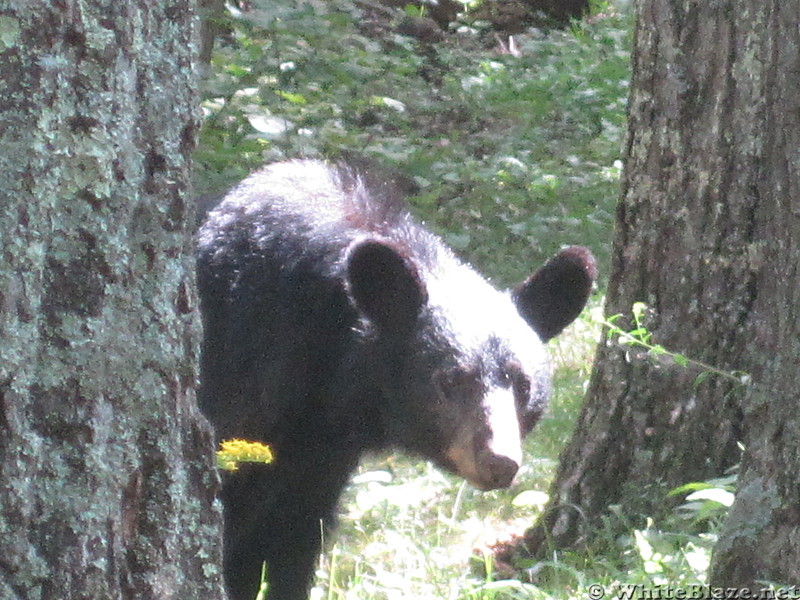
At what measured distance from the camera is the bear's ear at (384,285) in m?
4.04

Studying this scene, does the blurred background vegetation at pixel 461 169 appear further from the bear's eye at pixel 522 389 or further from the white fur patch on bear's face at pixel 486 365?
the bear's eye at pixel 522 389

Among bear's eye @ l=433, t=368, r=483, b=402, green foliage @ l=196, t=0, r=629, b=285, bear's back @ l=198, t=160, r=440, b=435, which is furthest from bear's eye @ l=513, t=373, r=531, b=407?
green foliage @ l=196, t=0, r=629, b=285

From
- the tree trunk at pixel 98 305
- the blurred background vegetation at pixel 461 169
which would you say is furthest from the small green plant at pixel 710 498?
the tree trunk at pixel 98 305

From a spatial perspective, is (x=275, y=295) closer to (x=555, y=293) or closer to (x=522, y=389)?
(x=522, y=389)

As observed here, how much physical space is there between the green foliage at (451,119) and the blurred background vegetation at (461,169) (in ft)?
0.06

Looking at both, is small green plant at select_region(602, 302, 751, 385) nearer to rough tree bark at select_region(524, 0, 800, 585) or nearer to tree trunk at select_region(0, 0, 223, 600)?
rough tree bark at select_region(524, 0, 800, 585)

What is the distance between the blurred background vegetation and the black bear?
0.36 metres

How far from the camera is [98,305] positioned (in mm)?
1990

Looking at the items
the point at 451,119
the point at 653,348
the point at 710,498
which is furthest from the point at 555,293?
the point at 451,119

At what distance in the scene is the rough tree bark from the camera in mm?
4043

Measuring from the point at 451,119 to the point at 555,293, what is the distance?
23.9 ft

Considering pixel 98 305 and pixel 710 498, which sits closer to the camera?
pixel 98 305

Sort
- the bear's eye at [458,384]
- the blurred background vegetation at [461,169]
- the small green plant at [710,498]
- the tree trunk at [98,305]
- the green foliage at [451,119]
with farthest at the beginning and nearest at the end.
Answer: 1. the green foliage at [451,119]
2. the blurred background vegetation at [461,169]
3. the bear's eye at [458,384]
4. the small green plant at [710,498]
5. the tree trunk at [98,305]

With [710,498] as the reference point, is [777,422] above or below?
above
